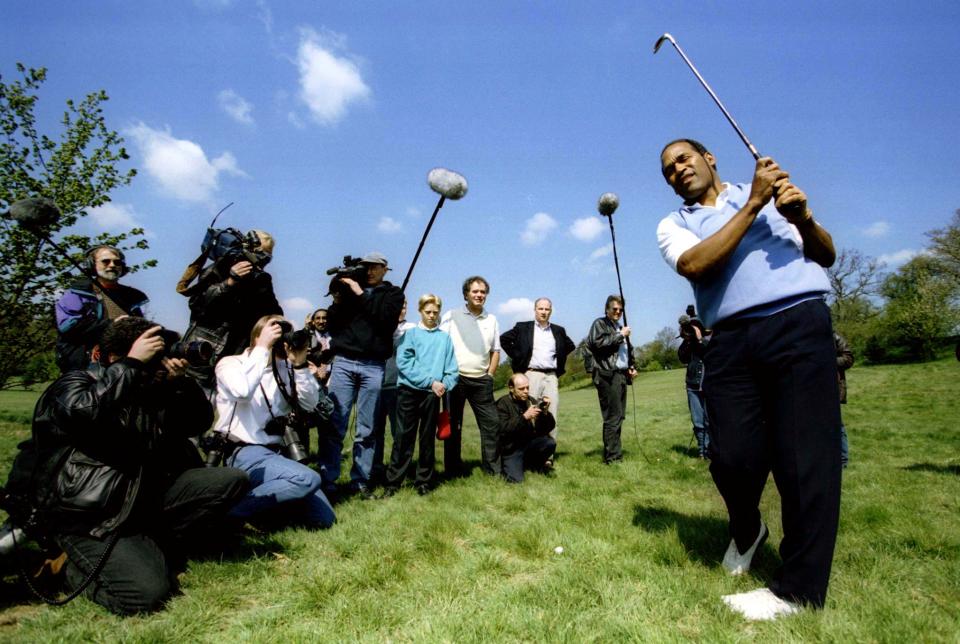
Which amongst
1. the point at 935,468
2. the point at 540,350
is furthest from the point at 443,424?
Answer: the point at 935,468

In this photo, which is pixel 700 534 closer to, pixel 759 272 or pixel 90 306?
pixel 759 272

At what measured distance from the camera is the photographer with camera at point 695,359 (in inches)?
266

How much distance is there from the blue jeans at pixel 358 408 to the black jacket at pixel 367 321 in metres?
0.13

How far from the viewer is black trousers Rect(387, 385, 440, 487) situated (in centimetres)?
511

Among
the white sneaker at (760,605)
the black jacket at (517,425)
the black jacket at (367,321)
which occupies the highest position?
the black jacket at (367,321)

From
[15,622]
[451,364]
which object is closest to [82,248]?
[451,364]

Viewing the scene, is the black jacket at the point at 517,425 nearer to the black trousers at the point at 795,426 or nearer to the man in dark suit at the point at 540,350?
the man in dark suit at the point at 540,350

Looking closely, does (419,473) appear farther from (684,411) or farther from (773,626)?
(684,411)

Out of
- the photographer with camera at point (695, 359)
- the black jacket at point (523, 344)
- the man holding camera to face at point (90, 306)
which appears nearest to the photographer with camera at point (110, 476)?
the man holding camera to face at point (90, 306)

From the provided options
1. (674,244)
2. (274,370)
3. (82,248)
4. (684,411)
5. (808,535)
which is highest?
(82,248)

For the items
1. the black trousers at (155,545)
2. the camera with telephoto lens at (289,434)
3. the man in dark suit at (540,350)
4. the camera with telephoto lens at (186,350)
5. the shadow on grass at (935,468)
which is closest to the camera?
the black trousers at (155,545)

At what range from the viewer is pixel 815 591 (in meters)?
2.16

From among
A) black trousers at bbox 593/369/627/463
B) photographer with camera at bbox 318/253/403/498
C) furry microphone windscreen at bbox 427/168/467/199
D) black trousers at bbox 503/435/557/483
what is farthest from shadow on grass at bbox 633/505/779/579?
furry microphone windscreen at bbox 427/168/467/199

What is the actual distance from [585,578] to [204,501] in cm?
232
